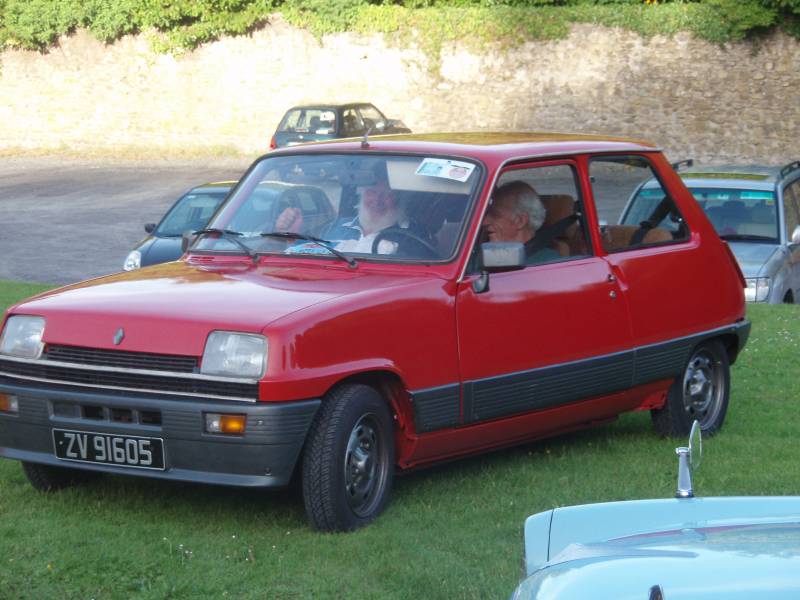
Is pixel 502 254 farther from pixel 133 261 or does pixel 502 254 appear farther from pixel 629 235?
pixel 133 261

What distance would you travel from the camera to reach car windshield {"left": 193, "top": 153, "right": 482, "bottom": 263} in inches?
262

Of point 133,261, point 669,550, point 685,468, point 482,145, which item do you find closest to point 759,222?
point 133,261

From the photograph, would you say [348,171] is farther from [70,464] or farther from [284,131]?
[284,131]

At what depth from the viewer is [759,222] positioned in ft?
48.3

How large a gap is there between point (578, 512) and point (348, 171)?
3444 mm

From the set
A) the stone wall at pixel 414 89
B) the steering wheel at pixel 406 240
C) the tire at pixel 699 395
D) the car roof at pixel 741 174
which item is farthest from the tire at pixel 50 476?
the stone wall at pixel 414 89

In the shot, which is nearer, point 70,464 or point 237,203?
point 70,464

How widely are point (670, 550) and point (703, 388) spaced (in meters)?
5.39

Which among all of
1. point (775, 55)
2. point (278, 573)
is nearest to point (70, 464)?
point (278, 573)

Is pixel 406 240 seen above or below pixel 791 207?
above

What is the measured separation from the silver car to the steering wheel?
811cm

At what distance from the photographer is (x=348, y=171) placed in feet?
23.0

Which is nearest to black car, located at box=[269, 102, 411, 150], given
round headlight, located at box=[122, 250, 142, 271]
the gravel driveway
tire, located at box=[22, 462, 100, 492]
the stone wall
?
the gravel driveway

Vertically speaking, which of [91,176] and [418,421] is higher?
[418,421]
